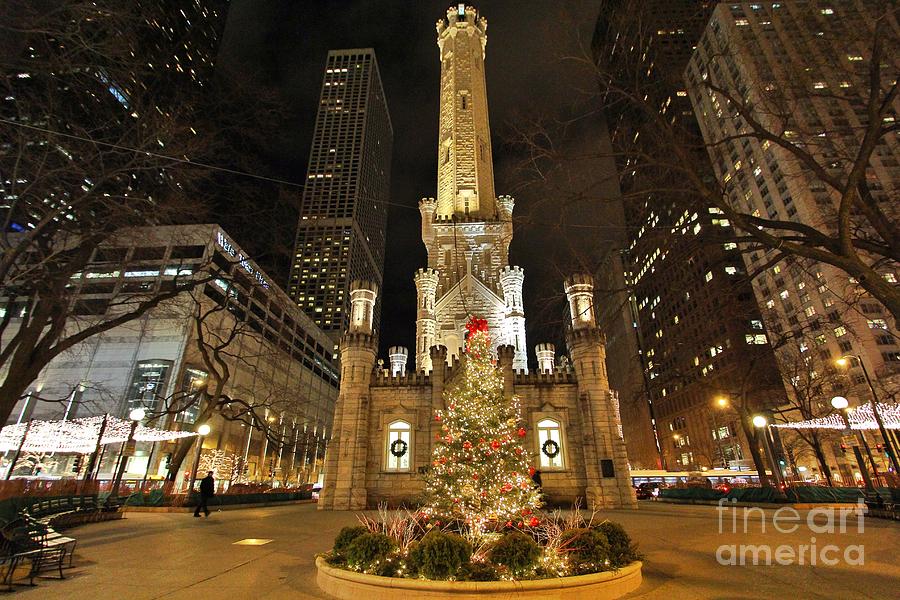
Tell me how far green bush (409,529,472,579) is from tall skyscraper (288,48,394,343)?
83500 millimetres

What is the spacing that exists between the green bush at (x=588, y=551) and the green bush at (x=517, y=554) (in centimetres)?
76

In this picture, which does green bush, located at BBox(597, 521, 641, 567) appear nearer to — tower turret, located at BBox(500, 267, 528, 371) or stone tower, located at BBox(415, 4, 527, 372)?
stone tower, located at BBox(415, 4, 527, 372)

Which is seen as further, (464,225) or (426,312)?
(464,225)

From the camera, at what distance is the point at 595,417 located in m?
24.5

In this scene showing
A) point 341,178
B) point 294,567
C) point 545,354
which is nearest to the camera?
point 294,567

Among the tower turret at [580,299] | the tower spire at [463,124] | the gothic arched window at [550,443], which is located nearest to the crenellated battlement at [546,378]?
the gothic arched window at [550,443]

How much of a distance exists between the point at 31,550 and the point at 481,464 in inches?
326

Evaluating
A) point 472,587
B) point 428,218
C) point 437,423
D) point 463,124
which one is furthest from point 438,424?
point 463,124

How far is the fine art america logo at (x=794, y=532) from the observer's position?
27.6 feet

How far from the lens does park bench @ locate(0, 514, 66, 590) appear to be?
272 inches

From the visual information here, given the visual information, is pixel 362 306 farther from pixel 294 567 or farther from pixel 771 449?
pixel 771 449

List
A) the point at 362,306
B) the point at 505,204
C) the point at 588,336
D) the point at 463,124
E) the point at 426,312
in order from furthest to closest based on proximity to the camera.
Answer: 1. the point at 463,124
2. the point at 505,204
3. the point at 426,312
4. the point at 362,306
5. the point at 588,336

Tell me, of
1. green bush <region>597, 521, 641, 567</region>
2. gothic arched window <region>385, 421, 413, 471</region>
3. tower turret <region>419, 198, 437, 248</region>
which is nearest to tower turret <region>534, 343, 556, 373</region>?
gothic arched window <region>385, 421, 413, 471</region>

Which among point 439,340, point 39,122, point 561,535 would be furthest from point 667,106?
point 439,340
